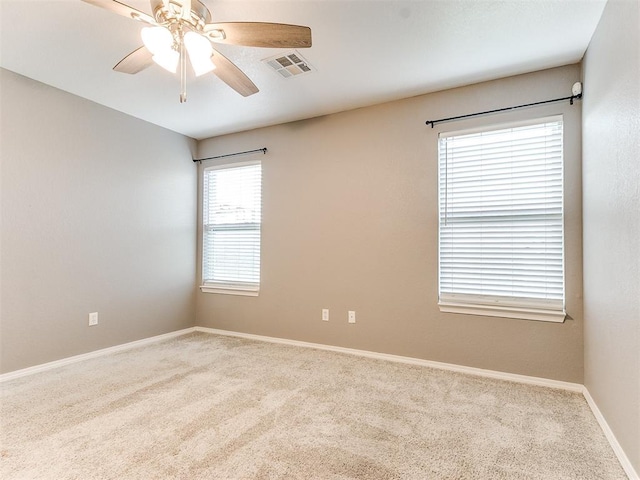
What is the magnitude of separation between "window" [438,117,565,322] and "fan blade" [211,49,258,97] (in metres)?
1.82

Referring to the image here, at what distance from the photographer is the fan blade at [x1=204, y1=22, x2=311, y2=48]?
65.8 inches

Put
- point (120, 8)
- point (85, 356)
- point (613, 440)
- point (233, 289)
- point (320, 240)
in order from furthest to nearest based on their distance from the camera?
1. point (233, 289)
2. point (320, 240)
3. point (85, 356)
4. point (613, 440)
5. point (120, 8)

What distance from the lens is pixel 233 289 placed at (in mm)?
4254

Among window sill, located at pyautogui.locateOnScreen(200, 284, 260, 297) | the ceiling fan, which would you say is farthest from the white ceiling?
window sill, located at pyautogui.locateOnScreen(200, 284, 260, 297)

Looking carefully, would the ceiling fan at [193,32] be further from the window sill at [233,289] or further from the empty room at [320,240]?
the window sill at [233,289]

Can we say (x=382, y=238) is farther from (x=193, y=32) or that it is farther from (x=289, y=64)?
(x=193, y=32)

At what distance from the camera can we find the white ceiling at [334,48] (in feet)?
6.78

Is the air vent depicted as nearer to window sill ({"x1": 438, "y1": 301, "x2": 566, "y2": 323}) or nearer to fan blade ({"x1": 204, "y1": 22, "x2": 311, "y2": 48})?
fan blade ({"x1": 204, "y1": 22, "x2": 311, "y2": 48})

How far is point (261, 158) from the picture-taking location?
4121 mm

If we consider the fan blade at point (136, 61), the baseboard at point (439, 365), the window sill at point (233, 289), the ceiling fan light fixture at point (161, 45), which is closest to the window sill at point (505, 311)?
the baseboard at point (439, 365)

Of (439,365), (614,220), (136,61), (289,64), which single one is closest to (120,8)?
(136,61)

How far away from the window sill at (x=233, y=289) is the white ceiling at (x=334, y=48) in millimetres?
2067

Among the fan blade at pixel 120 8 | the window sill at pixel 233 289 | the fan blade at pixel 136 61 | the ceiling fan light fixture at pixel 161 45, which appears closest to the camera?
the fan blade at pixel 120 8

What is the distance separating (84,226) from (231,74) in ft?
7.58
